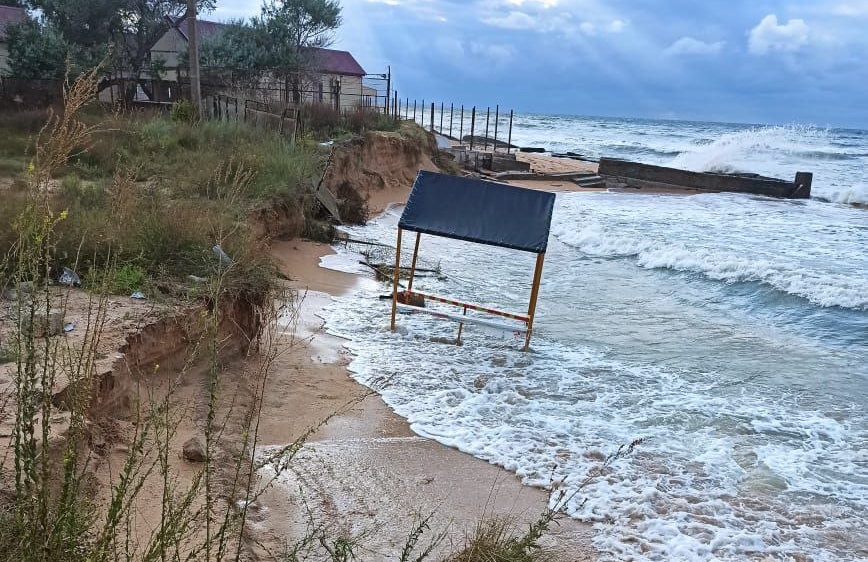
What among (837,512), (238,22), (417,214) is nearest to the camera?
(837,512)

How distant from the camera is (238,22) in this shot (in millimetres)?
37562

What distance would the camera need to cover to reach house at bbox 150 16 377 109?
29.8 meters

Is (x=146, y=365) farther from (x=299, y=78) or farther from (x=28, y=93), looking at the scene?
(x=299, y=78)

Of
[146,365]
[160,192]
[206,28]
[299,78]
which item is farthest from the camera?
[206,28]

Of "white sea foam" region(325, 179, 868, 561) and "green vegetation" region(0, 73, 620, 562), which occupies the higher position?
"green vegetation" region(0, 73, 620, 562)

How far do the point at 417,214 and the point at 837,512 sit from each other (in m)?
5.59

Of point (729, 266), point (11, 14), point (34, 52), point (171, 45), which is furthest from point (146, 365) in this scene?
point (11, 14)

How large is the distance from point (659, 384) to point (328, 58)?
43.9 metres

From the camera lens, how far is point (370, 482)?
5449 millimetres

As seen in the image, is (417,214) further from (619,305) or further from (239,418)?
(619,305)

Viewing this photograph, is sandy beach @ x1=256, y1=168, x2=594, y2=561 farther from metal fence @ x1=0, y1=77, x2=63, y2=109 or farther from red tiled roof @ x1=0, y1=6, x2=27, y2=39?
red tiled roof @ x1=0, y1=6, x2=27, y2=39

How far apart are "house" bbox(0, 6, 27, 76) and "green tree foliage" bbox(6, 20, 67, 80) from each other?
1.49 ft

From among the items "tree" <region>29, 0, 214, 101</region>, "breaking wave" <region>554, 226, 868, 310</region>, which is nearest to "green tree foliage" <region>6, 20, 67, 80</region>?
"tree" <region>29, 0, 214, 101</region>

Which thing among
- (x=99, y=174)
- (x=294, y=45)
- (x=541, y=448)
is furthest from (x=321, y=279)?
(x=294, y=45)
